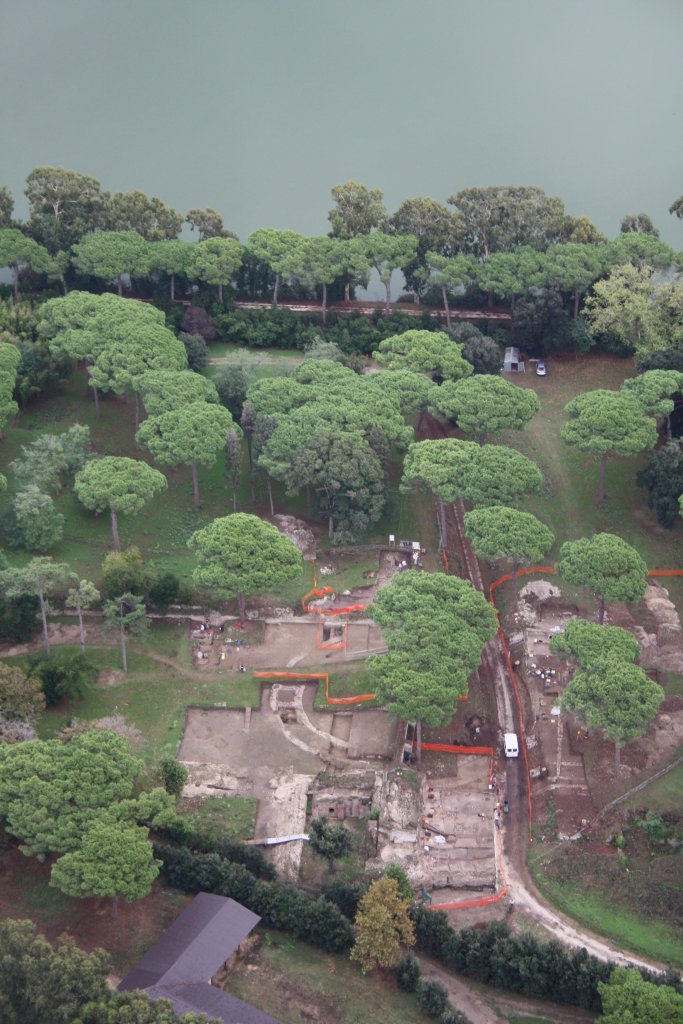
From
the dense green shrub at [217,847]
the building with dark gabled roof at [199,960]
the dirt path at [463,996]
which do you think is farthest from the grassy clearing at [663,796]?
the building with dark gabled roof at [199,960]

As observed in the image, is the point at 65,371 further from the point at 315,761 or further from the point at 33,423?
the point at 315,761

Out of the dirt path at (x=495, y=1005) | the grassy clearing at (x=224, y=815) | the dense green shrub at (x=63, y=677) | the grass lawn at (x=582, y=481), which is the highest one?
the grass lawn at (x=582, y=481)

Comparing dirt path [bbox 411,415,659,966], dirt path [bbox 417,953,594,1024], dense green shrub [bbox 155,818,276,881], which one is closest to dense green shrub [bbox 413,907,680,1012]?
dirt path [bbox 417,953,594,1024]

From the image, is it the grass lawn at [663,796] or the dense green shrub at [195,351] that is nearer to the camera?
the grass lawn at [663,796]

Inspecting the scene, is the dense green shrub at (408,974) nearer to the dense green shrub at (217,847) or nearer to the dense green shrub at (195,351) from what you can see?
A: the dense green shrub at (217,847)

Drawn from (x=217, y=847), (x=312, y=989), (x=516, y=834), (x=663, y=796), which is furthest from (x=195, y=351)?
(x=312, y=989)

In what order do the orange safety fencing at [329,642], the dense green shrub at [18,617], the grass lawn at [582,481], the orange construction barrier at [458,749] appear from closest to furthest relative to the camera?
the orange construction barrier at [458,749] → the dense green shrub at [18,617] → the orange safety fencing at [329,642] → the grass lawn at [582,481]
